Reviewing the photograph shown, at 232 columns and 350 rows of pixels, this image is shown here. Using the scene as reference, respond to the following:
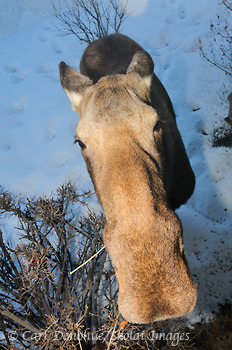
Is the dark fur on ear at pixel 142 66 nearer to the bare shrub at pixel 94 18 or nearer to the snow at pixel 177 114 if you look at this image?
the snow at pixel 177 114

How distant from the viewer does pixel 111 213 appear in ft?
7.26

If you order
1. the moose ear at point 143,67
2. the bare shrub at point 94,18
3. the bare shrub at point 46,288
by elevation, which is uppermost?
the bare shrub at point 94,18

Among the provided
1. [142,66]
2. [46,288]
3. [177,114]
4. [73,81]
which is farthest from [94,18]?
[46,288]

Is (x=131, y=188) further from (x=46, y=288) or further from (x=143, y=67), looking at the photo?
(x=46, y=288)

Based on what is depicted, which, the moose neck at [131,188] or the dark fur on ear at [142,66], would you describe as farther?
the dark fur on ear at [142,66]

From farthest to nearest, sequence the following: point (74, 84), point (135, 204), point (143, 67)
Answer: point (74, 84) < point (143, 67) < point (135, 204)

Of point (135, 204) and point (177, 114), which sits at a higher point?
Result: point (177, 114)

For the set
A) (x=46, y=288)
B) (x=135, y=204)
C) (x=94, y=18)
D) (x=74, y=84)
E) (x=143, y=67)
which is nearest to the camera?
(x=135, y=204)

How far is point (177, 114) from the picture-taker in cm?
921

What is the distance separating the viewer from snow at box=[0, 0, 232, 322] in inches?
234

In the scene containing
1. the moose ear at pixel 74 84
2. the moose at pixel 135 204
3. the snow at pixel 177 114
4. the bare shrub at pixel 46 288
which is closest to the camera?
the moose at pixel 135 204

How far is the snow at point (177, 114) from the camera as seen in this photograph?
234 inches

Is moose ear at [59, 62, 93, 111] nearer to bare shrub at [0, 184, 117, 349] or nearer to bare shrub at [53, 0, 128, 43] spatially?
bare shrub at [0, 184, 117, 349]

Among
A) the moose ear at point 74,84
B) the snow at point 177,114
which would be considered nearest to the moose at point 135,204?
the moose ear at point 74,84
